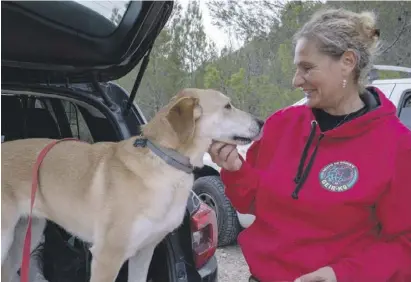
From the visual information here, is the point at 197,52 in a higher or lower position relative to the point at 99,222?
lower

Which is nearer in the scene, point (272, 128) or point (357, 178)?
point (357, 178)

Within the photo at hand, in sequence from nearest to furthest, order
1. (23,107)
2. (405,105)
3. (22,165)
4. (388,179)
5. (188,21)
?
(388,179), (22,165), (23,107), (405,105), (188,21)

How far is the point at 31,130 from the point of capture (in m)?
3.58

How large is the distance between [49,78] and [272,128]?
58.6 inches

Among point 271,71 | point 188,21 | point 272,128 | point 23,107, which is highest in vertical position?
point 272,128

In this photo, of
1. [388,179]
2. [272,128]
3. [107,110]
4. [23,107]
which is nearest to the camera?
[388,179]

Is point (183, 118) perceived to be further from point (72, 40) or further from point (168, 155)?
point (72, 40)

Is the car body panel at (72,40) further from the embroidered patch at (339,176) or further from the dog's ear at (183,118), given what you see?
the embroidered patch at (339,176)

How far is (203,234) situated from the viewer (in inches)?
104

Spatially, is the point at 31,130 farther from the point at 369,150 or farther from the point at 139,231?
the point at 369,150

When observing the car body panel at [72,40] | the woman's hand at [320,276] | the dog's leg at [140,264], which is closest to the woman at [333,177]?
the woman's hand at [320,276]

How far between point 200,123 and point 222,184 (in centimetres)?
298

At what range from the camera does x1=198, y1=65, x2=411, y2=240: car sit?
5.00 metres

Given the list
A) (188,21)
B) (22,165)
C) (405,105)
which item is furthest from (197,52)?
(22,165)
